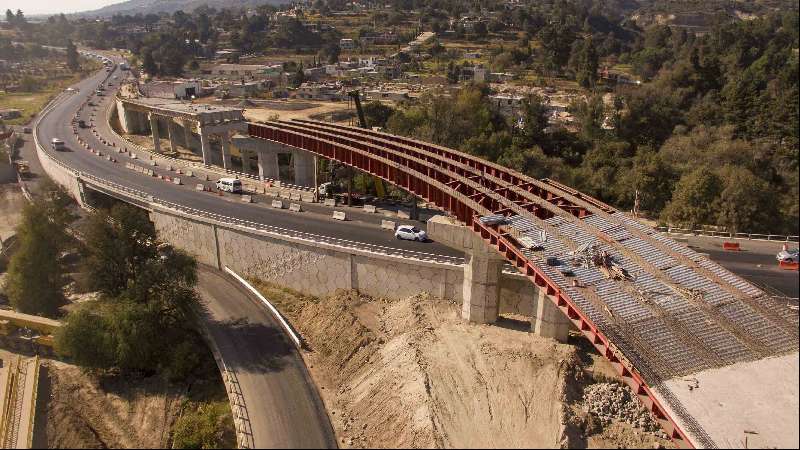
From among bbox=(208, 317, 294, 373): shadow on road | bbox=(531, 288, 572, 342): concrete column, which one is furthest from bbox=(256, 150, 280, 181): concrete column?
bbox=(531, 288, 572, 342): concrete column

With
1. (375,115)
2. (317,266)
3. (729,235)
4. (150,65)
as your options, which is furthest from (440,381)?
(150,65)

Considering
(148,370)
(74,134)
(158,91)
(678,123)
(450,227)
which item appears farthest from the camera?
(158,91)

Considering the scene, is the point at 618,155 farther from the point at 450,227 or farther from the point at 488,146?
the point at 450,227

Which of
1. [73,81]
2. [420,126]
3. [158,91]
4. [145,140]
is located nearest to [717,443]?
[420,126]

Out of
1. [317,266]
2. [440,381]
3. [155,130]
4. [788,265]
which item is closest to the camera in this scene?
[440,381]

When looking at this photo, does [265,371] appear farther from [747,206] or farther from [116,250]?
[747,206]

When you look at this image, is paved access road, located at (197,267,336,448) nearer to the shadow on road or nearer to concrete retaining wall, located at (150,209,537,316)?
the shadow on road

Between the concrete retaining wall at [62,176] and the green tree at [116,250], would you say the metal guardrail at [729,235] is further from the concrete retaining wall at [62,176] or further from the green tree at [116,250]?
the concrete retaining wall at [62,176]
